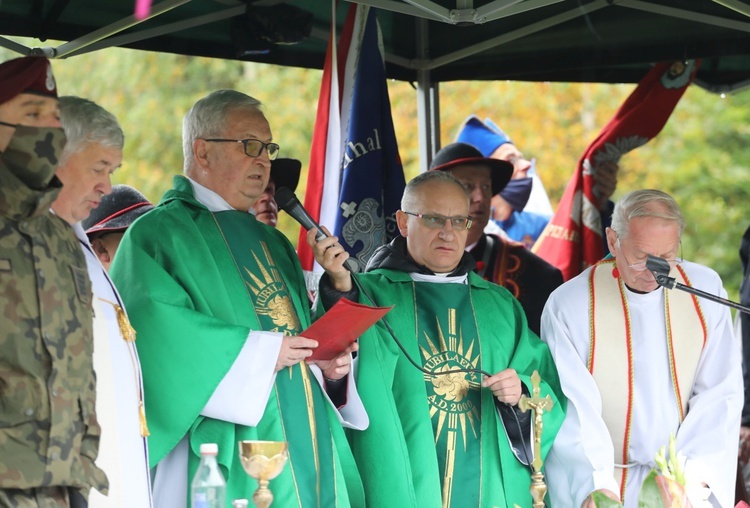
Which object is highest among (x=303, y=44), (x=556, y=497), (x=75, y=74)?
(x=75, y=74)

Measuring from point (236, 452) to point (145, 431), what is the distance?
498 millimetres

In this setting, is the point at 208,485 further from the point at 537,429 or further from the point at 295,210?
the point at 537,429

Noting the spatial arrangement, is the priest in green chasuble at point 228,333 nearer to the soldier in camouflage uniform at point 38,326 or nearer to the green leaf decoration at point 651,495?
the soldier in camouflage uniform at point 38,326

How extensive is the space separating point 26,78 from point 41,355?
31.5 inches

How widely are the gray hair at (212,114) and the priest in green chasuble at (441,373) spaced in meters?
0.71

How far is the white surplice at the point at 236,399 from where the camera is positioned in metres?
4.44

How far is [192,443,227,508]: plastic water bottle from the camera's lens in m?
3.45

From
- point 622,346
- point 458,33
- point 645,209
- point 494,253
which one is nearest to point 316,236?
point 645,209

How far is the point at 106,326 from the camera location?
4.00 meters

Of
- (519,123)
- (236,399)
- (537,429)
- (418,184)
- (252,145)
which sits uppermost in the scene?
(519,123)

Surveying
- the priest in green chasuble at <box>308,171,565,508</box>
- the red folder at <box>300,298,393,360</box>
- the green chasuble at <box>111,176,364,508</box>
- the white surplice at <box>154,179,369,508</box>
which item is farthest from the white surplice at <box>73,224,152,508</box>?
the priest in green chasuble at <box>308,171,565,508</box>

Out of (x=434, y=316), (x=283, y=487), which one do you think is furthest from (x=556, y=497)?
(x=283, y=487)

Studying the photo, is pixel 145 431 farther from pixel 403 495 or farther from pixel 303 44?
pixel 303 44

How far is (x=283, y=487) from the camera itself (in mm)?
4555
